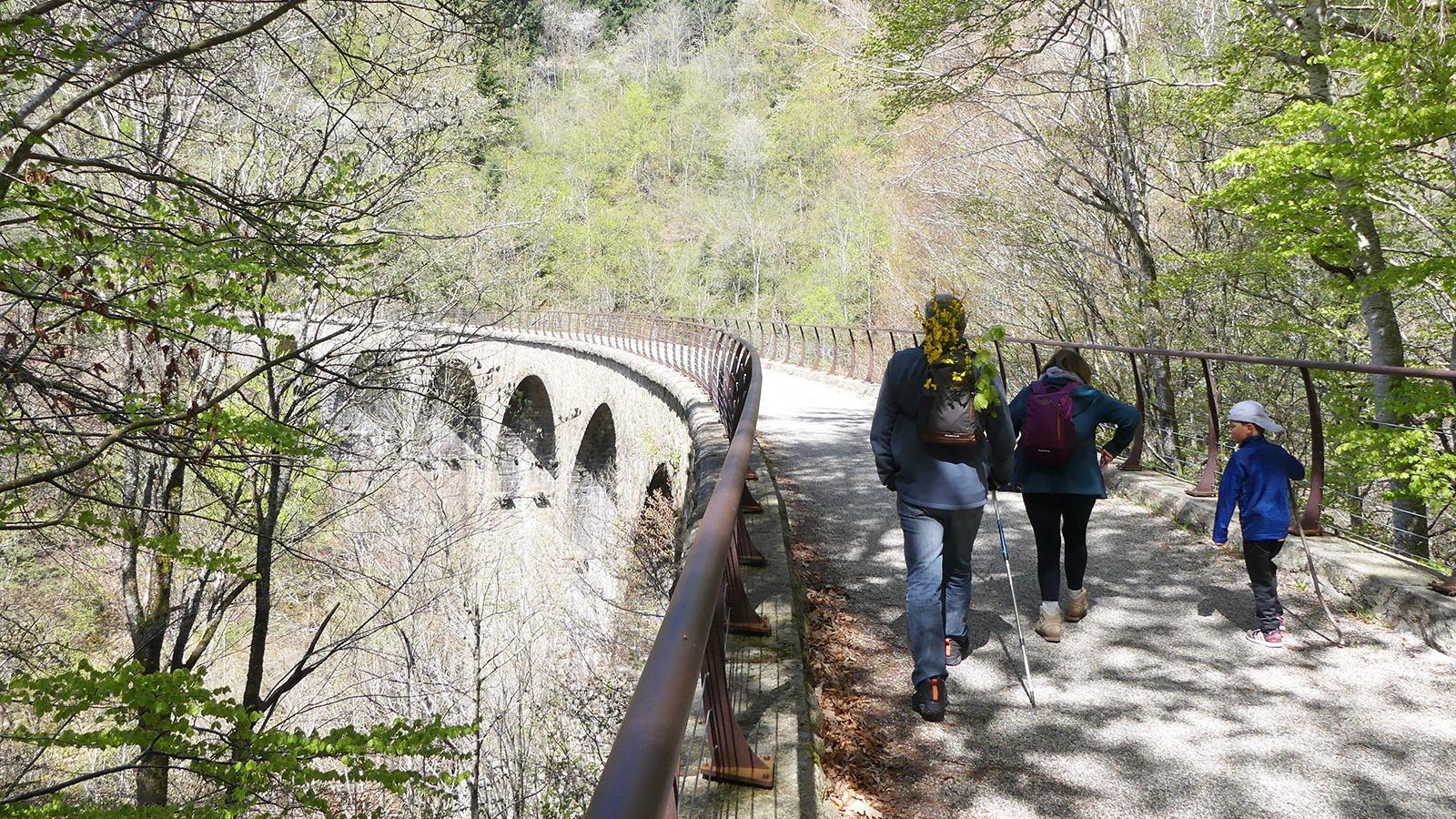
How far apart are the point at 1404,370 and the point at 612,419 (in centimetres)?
1717

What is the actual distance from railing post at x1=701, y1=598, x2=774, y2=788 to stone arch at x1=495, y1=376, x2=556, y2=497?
2230 cm

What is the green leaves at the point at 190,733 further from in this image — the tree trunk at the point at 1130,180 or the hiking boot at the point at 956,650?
the tree trunk at the point at 1130,180

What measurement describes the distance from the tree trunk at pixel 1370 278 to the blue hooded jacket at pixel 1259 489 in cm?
423

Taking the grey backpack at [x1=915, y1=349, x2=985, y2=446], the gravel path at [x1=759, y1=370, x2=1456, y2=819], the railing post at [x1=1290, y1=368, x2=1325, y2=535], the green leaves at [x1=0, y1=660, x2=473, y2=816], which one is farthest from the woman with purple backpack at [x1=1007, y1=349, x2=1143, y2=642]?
the green leaves at [x1=0, y1=660, x2=473, y2=816]

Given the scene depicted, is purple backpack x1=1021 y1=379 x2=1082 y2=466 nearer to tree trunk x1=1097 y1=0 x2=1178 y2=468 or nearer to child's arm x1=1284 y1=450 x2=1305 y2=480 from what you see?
child's arm x1=1284 y1=450 x2=1305 y2=480

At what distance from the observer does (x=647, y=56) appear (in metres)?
64.9

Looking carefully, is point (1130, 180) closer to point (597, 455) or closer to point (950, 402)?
point (950, 402)

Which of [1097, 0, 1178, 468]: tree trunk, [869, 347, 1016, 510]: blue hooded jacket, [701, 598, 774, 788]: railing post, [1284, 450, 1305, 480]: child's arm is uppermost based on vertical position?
[1097, 0, 1178, 468]: tree trunk

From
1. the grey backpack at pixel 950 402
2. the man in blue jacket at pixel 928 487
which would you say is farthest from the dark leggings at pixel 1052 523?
the grey backpack at pixel 950 402

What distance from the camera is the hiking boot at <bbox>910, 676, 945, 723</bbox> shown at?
358 centimetres

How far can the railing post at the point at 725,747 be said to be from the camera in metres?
2.57

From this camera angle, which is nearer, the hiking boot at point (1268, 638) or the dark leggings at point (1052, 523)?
the hiking boot at point (1268, 638)

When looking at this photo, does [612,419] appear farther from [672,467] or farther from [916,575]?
[916,575]

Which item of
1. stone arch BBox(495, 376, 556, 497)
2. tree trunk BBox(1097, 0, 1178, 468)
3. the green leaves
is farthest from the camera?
stone arch BBox(495, 376, 556, 497)
